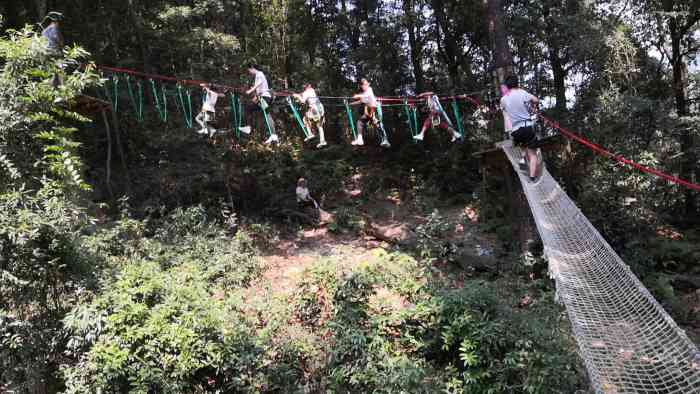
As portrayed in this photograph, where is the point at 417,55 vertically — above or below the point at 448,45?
below

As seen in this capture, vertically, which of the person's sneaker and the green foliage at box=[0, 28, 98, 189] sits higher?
the green foliage at box=[0, 28, 98, 189]

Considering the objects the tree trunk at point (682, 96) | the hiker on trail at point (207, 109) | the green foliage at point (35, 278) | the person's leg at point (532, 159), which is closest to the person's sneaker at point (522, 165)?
the person's leg at point (532, 159)

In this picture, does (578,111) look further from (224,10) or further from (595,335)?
(224,10)

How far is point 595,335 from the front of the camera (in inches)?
113

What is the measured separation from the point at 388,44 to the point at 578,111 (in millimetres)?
4115

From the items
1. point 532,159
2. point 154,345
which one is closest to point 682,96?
point 532,159

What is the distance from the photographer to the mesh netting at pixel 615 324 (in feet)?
8.39

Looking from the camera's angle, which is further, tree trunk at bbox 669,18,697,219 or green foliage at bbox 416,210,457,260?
tree trunk at bbox 669,18,697,219

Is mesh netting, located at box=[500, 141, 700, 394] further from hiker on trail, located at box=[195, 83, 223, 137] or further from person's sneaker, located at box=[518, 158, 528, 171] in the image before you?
hiker on trail, located at box=[195, 83, 223, 137]

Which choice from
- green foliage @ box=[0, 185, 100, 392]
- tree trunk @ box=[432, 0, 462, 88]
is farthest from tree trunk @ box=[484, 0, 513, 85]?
green foliage @ box=[0, 185, 100, 392]

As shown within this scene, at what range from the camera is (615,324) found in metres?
3.04

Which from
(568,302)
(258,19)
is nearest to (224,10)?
(258,19)

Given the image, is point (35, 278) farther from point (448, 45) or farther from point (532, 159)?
point (448, 45)

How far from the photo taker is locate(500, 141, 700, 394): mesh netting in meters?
2.56
